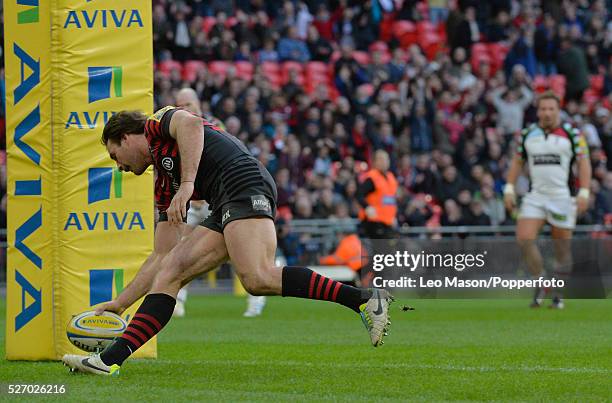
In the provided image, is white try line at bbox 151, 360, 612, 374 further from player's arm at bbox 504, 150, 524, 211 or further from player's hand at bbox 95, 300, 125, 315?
player's arm at bbox 504, 150, 524, 211

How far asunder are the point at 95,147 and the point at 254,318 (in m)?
5.43

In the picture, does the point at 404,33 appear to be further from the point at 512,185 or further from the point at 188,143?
the point at 188,143

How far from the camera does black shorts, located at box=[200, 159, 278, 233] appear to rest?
7.21 metres

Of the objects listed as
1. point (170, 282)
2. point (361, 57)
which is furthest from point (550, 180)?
point (361, 57)

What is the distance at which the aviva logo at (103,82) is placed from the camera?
8.30 meters

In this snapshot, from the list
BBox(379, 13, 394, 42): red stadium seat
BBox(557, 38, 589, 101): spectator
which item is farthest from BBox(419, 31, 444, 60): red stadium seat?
BBox(557, 38, 589, 101): spectator

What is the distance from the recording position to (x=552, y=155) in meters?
14.5

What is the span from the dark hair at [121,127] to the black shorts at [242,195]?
0.58 meters

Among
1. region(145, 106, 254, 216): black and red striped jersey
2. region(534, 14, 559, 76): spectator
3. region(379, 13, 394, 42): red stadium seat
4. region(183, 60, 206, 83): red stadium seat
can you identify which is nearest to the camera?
region(145, 106, 254, 216): black and red striped jersey

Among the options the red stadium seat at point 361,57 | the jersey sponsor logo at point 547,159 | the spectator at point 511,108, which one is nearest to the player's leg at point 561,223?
the jersey sponsor logo at point 547,159

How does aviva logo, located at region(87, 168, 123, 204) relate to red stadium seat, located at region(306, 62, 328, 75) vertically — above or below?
below

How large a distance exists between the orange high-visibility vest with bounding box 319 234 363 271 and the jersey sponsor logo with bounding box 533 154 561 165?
4.53 metres

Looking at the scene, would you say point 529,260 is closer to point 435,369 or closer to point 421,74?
point 435,369

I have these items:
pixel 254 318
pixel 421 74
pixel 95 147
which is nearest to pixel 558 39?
pixel 421 74
